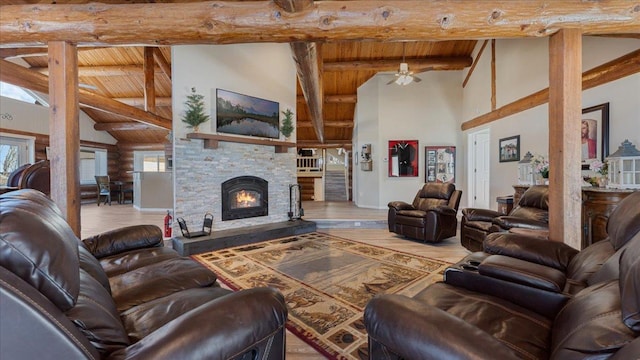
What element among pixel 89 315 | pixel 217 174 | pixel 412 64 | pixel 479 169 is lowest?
pixel 89 315

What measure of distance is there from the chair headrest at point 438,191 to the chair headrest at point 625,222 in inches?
123

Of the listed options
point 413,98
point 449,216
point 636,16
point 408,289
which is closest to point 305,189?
point 413,98

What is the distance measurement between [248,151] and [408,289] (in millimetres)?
3605

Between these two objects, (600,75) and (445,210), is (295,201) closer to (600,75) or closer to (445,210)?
(445,210)

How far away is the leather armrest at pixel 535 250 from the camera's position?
1740 mm

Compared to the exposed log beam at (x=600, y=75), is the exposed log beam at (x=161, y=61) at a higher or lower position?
higher

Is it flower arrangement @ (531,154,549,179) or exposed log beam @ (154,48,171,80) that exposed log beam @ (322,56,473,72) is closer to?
flower arrangement @ (531,154,549,179)

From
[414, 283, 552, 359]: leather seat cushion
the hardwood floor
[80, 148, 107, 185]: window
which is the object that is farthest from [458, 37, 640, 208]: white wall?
[80, 148, 107, 185]: window

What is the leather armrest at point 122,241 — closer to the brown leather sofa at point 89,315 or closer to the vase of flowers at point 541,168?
the brown leather sofa at point 89,315

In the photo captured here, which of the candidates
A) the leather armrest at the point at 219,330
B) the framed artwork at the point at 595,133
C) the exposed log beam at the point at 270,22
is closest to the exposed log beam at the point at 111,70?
the exposed log beam at the point at 270,22

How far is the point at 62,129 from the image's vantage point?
7.97 ft

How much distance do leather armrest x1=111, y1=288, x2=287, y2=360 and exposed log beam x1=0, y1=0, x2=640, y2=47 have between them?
222 cm

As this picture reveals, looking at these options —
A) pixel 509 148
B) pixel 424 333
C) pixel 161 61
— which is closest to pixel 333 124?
pixel 161 61

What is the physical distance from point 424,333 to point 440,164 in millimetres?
7173
